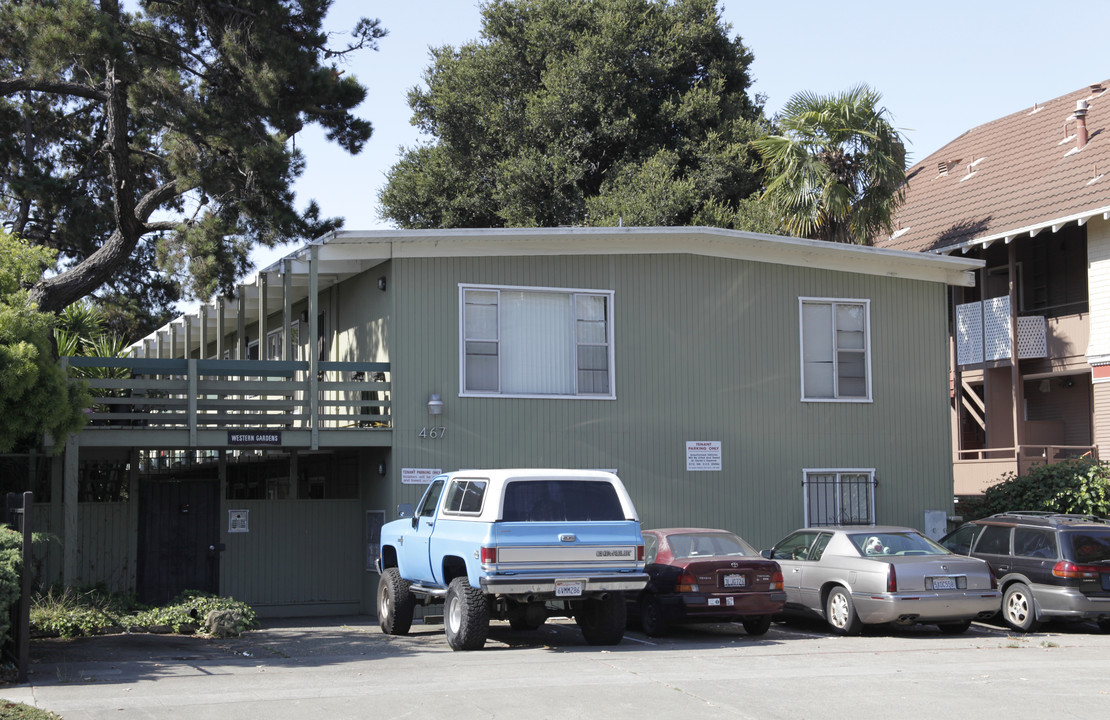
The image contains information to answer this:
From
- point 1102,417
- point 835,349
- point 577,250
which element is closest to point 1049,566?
point 835,349

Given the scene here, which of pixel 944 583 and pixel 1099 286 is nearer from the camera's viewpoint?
pixel 944 583

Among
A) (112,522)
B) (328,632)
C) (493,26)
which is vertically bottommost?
Answer: (328,632)

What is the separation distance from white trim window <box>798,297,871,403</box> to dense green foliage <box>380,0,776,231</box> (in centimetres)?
1063

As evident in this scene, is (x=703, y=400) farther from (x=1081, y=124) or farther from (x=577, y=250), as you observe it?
(x=1081, y=124)

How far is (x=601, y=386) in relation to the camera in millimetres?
19078

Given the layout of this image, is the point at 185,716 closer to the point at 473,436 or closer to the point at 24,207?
the point at 473,436

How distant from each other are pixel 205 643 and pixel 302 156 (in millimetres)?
8179

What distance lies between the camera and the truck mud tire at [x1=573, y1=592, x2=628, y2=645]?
44.8 ft

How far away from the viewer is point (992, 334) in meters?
27.4

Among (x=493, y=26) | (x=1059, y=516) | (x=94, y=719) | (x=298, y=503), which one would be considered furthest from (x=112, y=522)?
(x=493, y=26)

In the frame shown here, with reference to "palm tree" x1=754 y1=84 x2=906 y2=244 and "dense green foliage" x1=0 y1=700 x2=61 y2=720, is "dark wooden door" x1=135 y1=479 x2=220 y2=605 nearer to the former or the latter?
"dense green foliage" x1=0 y1=700 x2=61 y2=720

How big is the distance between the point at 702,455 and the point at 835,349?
3259 mm

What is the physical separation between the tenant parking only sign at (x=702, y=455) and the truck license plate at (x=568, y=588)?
6541 millimetres

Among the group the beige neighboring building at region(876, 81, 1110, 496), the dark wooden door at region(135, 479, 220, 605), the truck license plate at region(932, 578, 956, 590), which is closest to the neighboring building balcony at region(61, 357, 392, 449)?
the dark wooden door at region(135, 479, 220, 605)
